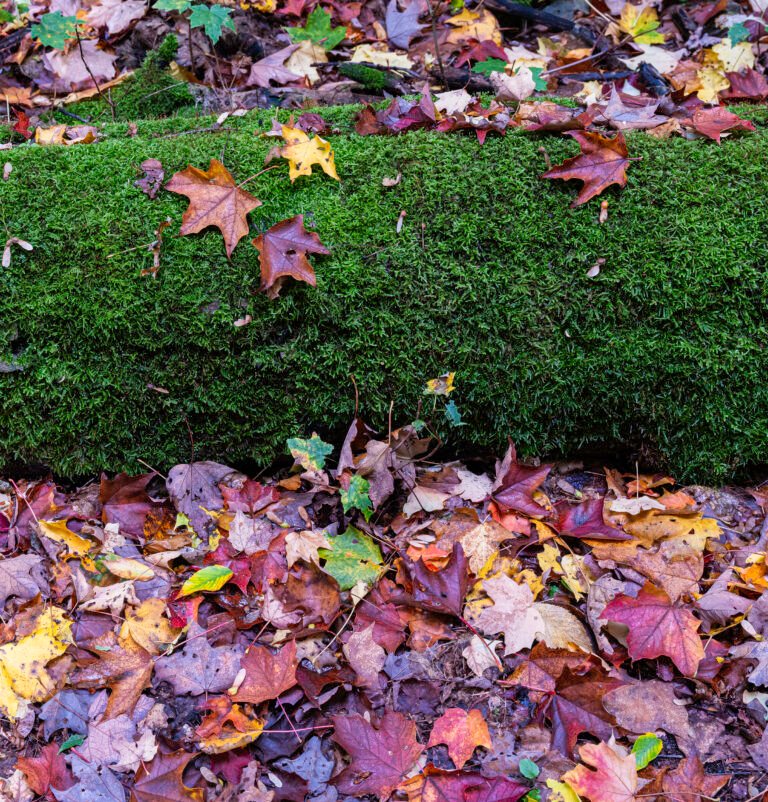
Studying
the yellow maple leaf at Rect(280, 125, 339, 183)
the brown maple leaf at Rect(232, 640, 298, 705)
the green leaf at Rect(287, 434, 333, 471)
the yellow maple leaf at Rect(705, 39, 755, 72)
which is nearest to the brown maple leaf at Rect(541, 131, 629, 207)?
the yellow maple leaf at Rect(280, 125, 339, 183)

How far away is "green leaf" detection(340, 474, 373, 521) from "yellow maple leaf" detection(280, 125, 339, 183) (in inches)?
48.9

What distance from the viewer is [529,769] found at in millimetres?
1571

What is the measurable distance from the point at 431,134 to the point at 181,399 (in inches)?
60.8

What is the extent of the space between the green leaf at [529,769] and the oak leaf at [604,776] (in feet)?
0.24

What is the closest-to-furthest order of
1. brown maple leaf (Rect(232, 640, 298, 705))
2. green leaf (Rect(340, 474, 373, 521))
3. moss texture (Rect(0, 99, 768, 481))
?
brown maple leaf (Rect(232, 640, 298, 705)) → green leaf (Rect(340, 474, 373, 521)) → moss texture (Rect(0, 99, 768, 481))

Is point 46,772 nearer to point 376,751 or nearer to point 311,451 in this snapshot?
point 376,751

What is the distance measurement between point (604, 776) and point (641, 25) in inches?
183

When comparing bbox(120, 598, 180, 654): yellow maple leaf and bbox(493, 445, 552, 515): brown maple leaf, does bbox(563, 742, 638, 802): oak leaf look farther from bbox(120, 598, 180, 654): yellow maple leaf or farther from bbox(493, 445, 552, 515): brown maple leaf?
bbox(120, 598, 180, 654): yellow maple leaf

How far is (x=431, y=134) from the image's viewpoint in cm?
259

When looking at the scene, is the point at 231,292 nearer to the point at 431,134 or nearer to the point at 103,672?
the point at 431,134

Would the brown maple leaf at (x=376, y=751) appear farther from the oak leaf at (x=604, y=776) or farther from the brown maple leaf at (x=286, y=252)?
the brown maple leaf at (x=286, y=252)

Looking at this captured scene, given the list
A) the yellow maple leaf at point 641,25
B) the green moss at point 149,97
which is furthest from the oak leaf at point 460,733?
the yellow maple leaf at point 641,25

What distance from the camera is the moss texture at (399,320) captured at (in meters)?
2.28

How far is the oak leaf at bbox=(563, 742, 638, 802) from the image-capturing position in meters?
1.52
